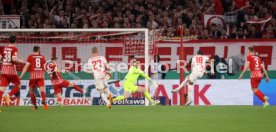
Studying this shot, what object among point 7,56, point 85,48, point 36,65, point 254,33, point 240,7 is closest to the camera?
point 7,56

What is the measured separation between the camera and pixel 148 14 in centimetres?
2959

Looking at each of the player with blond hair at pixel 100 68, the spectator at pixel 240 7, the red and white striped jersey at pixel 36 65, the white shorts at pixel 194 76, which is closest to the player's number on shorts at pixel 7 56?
the red and white striped jersey at pixel 36 65

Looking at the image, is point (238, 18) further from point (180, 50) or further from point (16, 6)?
point (16, 6)

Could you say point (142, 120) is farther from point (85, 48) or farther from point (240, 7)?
point (240, 7)

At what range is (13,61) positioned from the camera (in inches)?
821

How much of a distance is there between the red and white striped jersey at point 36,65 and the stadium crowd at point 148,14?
24.0ft

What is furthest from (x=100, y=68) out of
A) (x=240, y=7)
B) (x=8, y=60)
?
(x=240, y=7)

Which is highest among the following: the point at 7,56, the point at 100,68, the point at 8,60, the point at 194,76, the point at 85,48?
the point at 85,48

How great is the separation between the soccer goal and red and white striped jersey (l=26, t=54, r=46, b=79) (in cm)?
468

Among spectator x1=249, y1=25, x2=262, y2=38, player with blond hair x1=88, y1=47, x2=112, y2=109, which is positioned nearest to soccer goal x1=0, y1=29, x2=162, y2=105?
spectator x1=249, y1=25, x2=262, y2=38

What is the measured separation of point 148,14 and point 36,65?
878 centimetres

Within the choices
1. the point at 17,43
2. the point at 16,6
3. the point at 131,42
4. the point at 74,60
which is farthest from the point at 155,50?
the point at 16,6

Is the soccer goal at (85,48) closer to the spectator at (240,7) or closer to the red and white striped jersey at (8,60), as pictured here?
the spectator at (240,7)

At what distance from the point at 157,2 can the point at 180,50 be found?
178 inches
